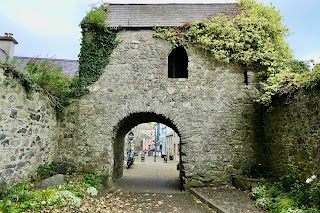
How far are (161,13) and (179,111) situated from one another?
3.69 meters

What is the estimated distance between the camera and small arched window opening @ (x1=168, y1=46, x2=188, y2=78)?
9117 millimetres

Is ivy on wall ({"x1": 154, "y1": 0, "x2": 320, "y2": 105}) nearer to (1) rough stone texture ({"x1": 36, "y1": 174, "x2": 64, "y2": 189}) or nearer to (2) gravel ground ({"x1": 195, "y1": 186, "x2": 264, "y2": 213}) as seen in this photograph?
(2) gravel ground ({"x1": 195, "y1": 186, "x2": 264, "y2": 213})

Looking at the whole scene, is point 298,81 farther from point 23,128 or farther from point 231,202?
point 23,128

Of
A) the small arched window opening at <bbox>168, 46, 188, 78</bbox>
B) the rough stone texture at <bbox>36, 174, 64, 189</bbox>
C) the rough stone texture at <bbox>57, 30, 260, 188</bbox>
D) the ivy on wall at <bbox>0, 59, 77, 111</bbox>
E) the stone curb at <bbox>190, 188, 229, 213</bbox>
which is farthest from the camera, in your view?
the small arched window opening at <bbox>168, 46, 188, 78</bbox>

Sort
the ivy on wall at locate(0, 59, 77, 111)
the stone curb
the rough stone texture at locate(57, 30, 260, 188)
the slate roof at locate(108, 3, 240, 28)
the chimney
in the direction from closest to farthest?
the stone curb → the ivy on wall at locate(0, 59, 77, 111) → the rough stone texture at locate(57, 30, 260, 188) → the slate roof at locate(108, 3, 240, 28) → the chimney

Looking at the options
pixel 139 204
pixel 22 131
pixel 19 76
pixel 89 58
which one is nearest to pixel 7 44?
pixel 89 58

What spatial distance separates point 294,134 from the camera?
622cm

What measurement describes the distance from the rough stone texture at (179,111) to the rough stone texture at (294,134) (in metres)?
0.76

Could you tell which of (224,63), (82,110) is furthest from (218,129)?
(82,110)

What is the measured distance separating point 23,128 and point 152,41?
4601 millimetres

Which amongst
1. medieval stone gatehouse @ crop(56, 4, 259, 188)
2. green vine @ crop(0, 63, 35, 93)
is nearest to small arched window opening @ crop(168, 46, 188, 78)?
medieval stone gatehouse @ crop(56, 4, 259, 188)

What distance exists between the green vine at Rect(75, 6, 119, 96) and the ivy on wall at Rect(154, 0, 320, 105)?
1.62m

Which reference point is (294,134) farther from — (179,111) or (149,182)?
(149,182)

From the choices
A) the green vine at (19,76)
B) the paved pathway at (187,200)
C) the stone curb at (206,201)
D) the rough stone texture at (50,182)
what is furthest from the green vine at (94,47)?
the stone curb at (206,201)
